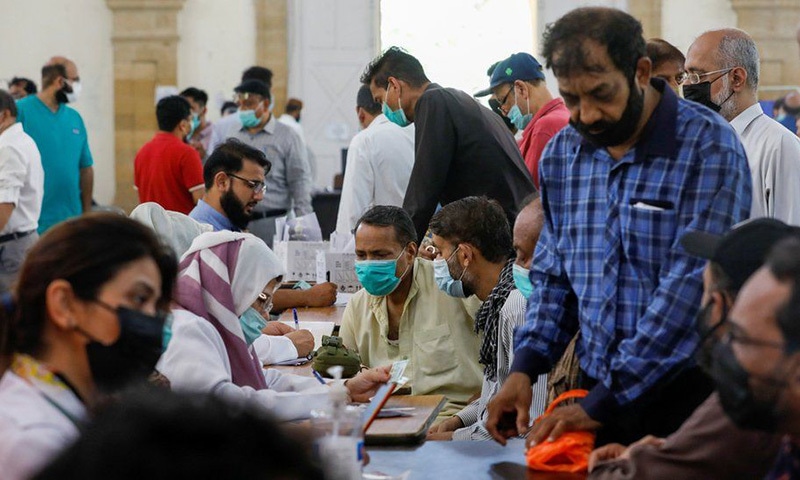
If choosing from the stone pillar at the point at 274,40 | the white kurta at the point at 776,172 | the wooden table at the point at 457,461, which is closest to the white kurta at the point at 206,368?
the wooden table at the point at 457,461

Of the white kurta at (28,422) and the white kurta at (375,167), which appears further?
the white kurta at (375,167)

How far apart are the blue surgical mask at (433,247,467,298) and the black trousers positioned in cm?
190

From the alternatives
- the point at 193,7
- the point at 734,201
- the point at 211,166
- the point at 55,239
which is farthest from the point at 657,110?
the point at 193,7

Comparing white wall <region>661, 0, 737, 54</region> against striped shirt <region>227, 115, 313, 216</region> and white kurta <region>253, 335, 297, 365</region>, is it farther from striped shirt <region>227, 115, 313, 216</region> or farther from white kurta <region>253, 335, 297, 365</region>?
white kurta <region>253, 335, 297, 365</region>

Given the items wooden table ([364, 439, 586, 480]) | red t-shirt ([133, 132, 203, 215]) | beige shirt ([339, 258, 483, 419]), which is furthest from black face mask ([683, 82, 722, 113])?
red t-shirt ([133, 132, 203, 215])

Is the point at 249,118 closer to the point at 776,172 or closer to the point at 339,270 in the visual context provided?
the point at 339,270

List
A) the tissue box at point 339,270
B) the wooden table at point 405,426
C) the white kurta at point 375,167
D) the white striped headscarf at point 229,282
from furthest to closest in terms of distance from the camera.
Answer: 1. the white kurta at point 375,167
2. the tissue box at point 339,270
3. the white striped headscarf at point 229,282
4. the wooden table at point 405,426

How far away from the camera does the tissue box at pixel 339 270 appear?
6352 millimetres

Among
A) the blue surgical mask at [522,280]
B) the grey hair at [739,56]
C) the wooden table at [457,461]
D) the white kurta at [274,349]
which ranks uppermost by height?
the grey hair at [739,56]

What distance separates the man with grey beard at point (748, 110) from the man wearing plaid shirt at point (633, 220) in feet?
4.37

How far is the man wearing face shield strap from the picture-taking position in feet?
28.2

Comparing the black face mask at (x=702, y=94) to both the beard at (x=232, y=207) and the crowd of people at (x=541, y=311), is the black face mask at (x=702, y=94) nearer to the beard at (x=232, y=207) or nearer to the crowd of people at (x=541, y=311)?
the crowd of people at (x=541, y=311)

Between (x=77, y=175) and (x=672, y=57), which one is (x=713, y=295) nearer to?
(x=672, y=57)

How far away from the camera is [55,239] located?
90.4 inches
